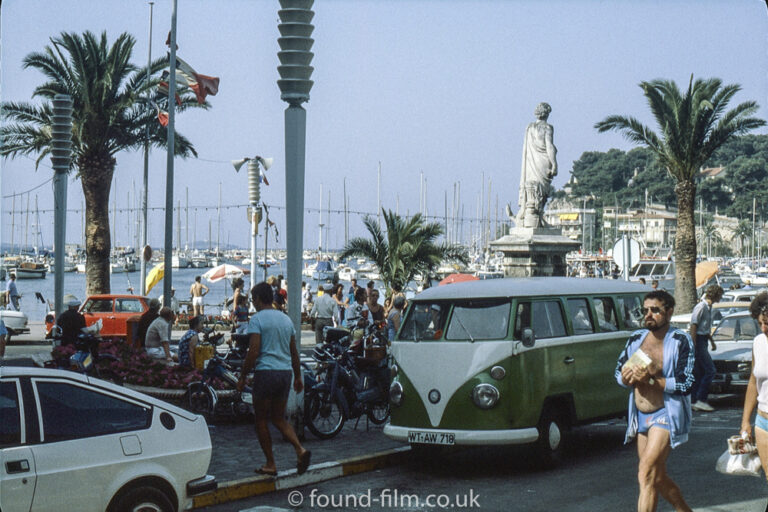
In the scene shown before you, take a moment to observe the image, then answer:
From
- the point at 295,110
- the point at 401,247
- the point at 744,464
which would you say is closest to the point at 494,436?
the point at 744,464

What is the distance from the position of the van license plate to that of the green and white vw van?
1 cm

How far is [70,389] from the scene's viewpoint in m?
6.25

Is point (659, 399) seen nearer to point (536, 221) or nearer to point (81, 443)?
point (81, 443)

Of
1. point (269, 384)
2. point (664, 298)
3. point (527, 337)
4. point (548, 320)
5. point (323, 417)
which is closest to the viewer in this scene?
point (664, 298)

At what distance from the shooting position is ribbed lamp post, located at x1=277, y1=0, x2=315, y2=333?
36.5ft

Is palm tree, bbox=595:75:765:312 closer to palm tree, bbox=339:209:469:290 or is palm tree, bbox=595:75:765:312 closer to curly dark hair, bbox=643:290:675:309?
Result: palm tree, bbox=339:209:469:290

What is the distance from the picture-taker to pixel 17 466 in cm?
573

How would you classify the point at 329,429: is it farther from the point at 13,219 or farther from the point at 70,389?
the point at 13,219

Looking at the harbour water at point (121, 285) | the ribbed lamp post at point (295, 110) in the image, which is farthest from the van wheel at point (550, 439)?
the harbour water at point (121, 285)

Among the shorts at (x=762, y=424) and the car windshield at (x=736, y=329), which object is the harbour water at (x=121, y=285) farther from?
the shorts at (x=762, y=424)

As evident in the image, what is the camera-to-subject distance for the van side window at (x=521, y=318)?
32.1 feet

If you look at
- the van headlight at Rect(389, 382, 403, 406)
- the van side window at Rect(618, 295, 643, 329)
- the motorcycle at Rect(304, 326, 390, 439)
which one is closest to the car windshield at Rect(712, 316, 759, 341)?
the van side window at Rect(618, 295, 643, 329)

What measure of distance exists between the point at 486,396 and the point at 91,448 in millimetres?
4446

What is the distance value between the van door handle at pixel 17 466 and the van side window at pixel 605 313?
7.05 metres
